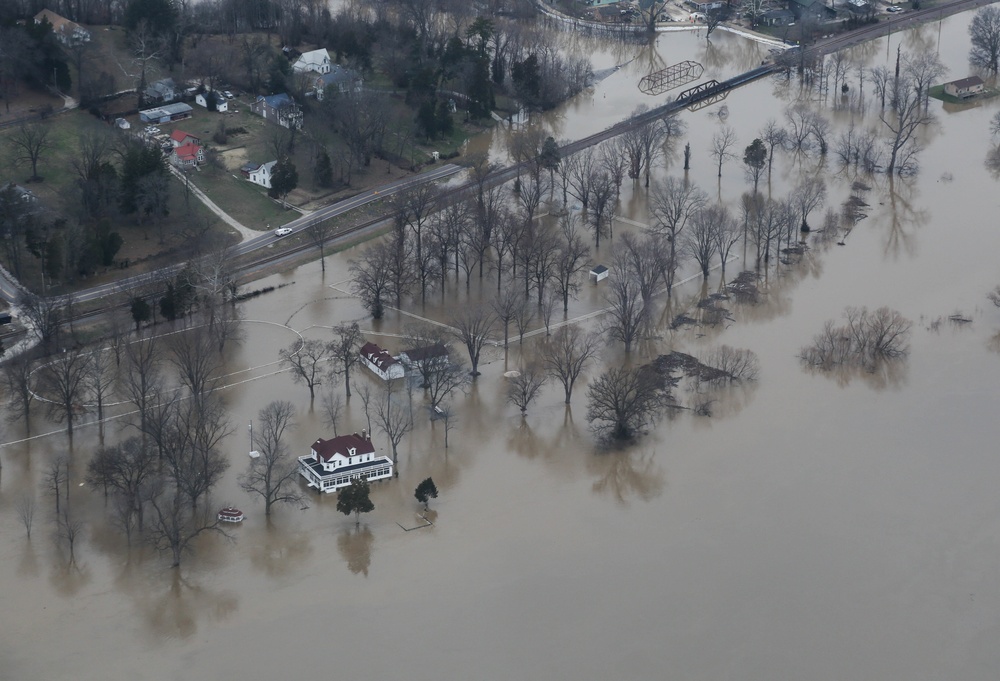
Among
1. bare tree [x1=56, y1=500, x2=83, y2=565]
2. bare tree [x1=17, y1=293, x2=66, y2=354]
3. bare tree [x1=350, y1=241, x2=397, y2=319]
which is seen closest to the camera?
bare tree [x1=56, y1=500, x2=83, y2=565]

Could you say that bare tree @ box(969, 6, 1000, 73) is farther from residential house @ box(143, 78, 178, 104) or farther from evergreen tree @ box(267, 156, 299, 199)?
residential house @ box(143, 78, 178, 104)

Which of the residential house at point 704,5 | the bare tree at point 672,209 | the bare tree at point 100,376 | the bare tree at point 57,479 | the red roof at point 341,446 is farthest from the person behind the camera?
the residential house at point 704,5

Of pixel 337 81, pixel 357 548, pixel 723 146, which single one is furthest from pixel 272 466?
pixel 337 81

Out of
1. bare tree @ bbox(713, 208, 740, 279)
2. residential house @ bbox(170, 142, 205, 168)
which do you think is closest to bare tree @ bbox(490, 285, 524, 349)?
bare tree @ bbox(713, 208, 740, 279)

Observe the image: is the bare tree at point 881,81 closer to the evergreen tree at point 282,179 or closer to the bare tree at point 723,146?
the bare tree at point 723,146

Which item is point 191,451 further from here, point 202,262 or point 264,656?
point 202,262

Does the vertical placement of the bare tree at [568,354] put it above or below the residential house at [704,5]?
below

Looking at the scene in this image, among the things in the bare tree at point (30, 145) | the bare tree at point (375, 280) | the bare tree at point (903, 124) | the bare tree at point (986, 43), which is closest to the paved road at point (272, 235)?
the bare tree at point (375, 280)
